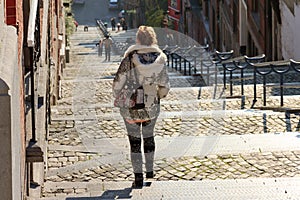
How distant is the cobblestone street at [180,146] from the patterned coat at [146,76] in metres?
0.67

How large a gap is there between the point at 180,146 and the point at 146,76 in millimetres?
1842

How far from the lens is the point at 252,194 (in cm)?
732

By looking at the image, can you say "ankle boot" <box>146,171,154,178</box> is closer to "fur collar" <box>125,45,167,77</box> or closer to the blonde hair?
"fur collar" <box>125,45,167,77</box>

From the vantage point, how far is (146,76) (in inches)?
300

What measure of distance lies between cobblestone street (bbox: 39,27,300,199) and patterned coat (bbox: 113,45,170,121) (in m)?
0.67

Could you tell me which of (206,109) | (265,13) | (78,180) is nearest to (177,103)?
(206,109)

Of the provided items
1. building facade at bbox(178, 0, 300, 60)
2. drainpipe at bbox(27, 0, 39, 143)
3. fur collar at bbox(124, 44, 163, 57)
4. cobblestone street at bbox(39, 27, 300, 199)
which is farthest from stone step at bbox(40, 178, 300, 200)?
building facade at bbox(178, 0, 300, 60)

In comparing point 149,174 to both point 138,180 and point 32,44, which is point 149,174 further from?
point 32,44

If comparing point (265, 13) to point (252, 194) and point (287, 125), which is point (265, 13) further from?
point (252, 194)

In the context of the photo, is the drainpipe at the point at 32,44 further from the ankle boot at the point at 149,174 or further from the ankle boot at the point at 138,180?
the ankle boot at the point at 149,174

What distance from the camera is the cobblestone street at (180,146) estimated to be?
8.02 meters

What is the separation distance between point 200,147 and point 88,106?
395 centimetres

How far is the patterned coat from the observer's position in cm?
759

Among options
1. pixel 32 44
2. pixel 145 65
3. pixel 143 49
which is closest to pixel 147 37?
pixel 143 49
